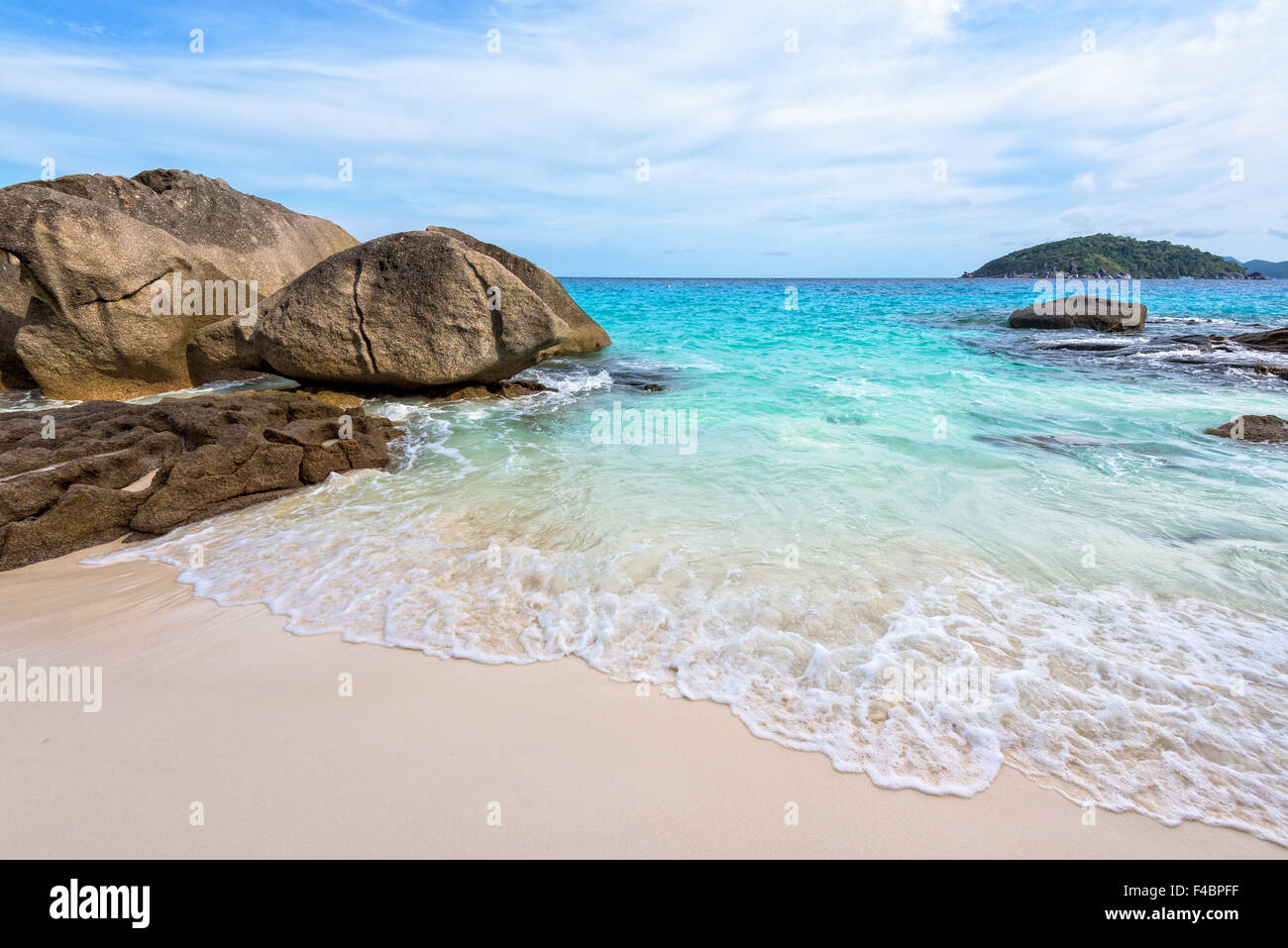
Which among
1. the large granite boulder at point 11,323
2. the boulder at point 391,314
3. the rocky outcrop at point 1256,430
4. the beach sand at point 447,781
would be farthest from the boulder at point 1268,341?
→ the large granite boulder at point 11,323

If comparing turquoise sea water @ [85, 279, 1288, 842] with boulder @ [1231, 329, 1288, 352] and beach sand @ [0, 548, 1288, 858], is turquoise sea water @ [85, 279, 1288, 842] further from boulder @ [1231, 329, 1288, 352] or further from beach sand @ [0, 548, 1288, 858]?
boulder @ [1231, 329, 1288, 352]

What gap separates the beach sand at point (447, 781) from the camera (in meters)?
2.27

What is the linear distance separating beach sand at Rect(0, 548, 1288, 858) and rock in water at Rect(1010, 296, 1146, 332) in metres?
26.9

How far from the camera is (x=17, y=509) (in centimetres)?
482

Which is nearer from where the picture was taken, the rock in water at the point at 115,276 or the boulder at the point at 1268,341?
the rock in water at the point at 115,276

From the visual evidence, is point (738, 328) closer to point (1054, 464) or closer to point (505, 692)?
point (1054, 464)

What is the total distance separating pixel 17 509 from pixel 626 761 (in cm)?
554

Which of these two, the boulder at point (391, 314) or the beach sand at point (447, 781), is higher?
the boulder at point (391, 314)

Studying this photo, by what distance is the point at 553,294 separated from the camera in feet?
51.1

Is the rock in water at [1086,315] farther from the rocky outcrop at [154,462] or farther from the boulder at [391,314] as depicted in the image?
the rocky outcrop at [154,462]

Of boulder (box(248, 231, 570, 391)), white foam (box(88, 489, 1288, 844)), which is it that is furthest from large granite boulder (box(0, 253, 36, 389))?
white foam (box(88, 489, 1288, 844))

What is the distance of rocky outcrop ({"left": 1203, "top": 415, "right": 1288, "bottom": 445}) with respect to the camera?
793cm

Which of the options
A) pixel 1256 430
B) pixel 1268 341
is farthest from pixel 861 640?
pixel 1268 341

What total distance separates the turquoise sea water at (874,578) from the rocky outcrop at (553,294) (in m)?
6.40
